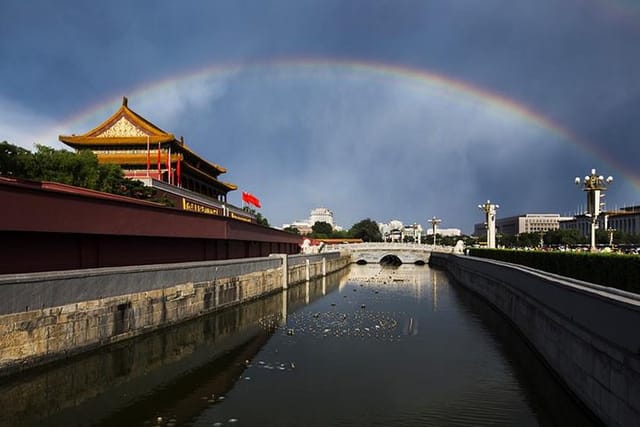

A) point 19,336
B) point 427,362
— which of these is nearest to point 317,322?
point 427,362

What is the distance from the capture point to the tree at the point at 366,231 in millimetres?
156750

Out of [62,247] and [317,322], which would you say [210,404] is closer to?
[62,247]

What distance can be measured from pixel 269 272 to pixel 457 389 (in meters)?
23.8

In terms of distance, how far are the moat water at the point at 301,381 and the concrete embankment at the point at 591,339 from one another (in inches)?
28.3

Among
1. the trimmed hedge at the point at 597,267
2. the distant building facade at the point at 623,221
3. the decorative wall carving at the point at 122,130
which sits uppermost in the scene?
the decorative wall carving at the point at 122,130

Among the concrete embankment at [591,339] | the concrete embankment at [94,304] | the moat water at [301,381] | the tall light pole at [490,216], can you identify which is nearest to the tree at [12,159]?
the concrete embankment at [94,304]

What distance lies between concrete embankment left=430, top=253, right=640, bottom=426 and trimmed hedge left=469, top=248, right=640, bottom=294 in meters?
1.52

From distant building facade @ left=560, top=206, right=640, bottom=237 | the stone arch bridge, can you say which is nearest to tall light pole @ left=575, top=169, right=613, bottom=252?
the stone arch bridge

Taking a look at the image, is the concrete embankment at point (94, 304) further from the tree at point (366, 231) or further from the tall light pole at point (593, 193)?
the tree at point (366, 231)

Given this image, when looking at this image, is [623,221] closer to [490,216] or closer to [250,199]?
[490,216]

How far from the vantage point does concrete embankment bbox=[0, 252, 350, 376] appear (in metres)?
13.1

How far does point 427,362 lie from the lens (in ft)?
55.0

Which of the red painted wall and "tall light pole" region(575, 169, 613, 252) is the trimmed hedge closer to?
"tall light pole" region(575, 169, 613, 252)

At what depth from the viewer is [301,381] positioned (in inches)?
565
